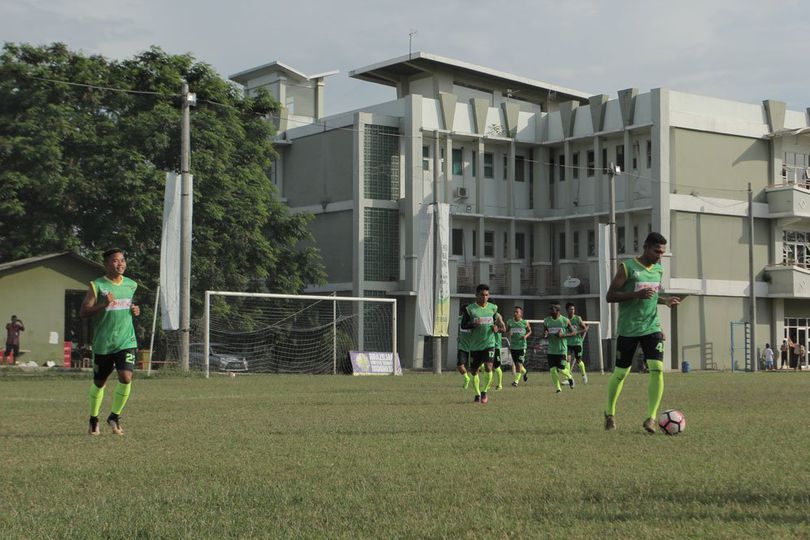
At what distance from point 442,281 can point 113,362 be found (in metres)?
31.8

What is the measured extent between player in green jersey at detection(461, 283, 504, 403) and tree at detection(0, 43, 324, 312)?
24661 millimetres

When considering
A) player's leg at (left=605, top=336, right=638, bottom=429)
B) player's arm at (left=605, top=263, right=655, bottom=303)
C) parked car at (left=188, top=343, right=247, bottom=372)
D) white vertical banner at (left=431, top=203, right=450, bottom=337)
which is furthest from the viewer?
white vertical banner at (left=431, top=203, right=450, bottom=337)

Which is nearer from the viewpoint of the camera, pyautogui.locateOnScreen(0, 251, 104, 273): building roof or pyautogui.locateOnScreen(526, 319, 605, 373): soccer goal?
pyautogui.locateOnScreen(0, 251, 104, 273): building roof

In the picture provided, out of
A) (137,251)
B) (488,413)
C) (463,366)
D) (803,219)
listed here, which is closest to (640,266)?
(488,413)

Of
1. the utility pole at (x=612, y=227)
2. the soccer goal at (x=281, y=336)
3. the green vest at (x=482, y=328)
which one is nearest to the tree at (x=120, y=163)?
the soccer goal at (x=281, y=336)

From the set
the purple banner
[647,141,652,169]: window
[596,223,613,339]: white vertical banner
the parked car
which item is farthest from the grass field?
[647,141,652,169]: window

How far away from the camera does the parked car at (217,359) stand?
38781 millimetres

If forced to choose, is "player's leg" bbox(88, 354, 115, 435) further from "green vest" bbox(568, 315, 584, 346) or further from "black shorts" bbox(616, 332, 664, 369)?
"green vest" bbox(568, 315, 584, 346)

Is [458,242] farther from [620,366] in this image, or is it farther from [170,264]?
[620,366]

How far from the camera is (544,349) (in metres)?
53.1

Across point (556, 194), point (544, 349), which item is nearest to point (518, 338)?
point (544, 349)

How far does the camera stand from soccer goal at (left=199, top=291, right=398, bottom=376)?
41.7 m

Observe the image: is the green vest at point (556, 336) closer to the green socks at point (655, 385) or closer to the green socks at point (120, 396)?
the green socks at point (655, 385)

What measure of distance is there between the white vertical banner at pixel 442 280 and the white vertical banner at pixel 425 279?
0.28 metres
